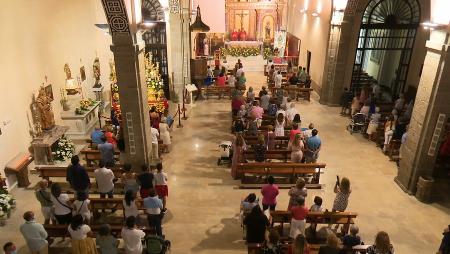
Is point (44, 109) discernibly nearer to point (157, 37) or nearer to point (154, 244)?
point (154, 244)

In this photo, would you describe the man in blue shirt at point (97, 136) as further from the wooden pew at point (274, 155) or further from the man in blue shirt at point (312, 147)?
the man in blue shirt at point (312, 147)

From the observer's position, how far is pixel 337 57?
16.1 m

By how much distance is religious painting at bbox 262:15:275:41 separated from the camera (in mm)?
28156

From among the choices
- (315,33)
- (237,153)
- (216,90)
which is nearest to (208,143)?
(237,153)

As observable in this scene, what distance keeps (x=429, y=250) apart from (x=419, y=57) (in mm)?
10920

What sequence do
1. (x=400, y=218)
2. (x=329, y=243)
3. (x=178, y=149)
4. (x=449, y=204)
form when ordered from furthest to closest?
(x=178, y=149), (x=449, y=204), (x=400, y=218), (x=329, y=243)

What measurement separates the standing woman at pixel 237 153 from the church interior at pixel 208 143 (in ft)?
0.15

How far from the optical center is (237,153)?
1016 cm

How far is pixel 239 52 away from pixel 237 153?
17159mm

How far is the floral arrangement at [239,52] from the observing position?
2604cm

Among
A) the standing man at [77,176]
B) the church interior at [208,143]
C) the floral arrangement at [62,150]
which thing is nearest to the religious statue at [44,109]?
the church interior at [208,143]

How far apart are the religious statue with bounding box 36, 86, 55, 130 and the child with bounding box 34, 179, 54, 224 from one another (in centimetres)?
463

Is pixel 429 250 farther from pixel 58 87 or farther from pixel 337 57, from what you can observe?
pixel 58 87

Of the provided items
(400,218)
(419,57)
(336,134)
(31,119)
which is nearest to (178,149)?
(31,119)
